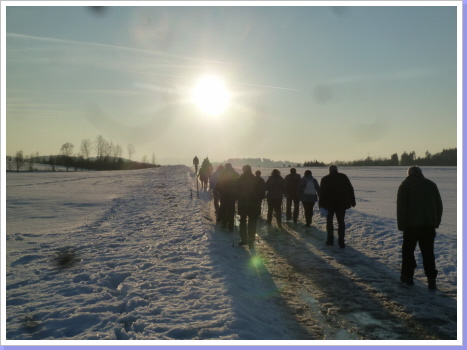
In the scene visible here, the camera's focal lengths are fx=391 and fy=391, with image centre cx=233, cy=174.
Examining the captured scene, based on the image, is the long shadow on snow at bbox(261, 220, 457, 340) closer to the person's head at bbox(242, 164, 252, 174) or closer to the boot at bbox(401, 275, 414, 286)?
the boot at bbox(401, 275, 414, 286)

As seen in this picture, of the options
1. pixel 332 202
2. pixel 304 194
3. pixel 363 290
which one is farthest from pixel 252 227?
pixel 363 290

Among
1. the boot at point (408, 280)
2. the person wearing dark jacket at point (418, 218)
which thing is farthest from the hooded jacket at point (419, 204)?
the boot at point (408, 280)

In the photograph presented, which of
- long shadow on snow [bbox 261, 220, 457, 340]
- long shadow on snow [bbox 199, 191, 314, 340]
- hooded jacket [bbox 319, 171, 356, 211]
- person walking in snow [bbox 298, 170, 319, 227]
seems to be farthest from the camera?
person walking in snow [bbox 298, 170, 319, 227]

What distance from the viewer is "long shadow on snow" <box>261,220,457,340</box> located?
17.1ft

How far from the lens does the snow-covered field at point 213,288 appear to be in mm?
4965

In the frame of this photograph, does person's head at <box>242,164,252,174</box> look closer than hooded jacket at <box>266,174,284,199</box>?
Yes

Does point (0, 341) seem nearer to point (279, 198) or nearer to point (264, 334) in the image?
point (264, 334)

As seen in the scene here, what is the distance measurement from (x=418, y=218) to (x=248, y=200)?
4.45 metres

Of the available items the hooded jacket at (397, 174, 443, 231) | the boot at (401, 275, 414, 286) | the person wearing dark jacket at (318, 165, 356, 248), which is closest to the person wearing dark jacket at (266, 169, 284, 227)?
the person wearing dark jacket at (318, 165, 356, 248)

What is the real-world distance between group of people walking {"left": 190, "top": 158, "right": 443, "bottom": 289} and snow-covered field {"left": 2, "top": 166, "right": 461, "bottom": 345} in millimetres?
488

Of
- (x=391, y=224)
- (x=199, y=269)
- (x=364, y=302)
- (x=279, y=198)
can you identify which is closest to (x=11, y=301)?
(x=199, y=269)

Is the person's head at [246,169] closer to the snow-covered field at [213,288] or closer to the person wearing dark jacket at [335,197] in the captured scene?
the snow-covered field at [213,288]

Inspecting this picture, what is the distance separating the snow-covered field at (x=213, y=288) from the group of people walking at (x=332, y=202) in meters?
0.49

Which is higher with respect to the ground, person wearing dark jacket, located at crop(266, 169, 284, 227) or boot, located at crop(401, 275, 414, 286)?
person wearing dark jacket, located at crop(266, 169, 284, 227)
